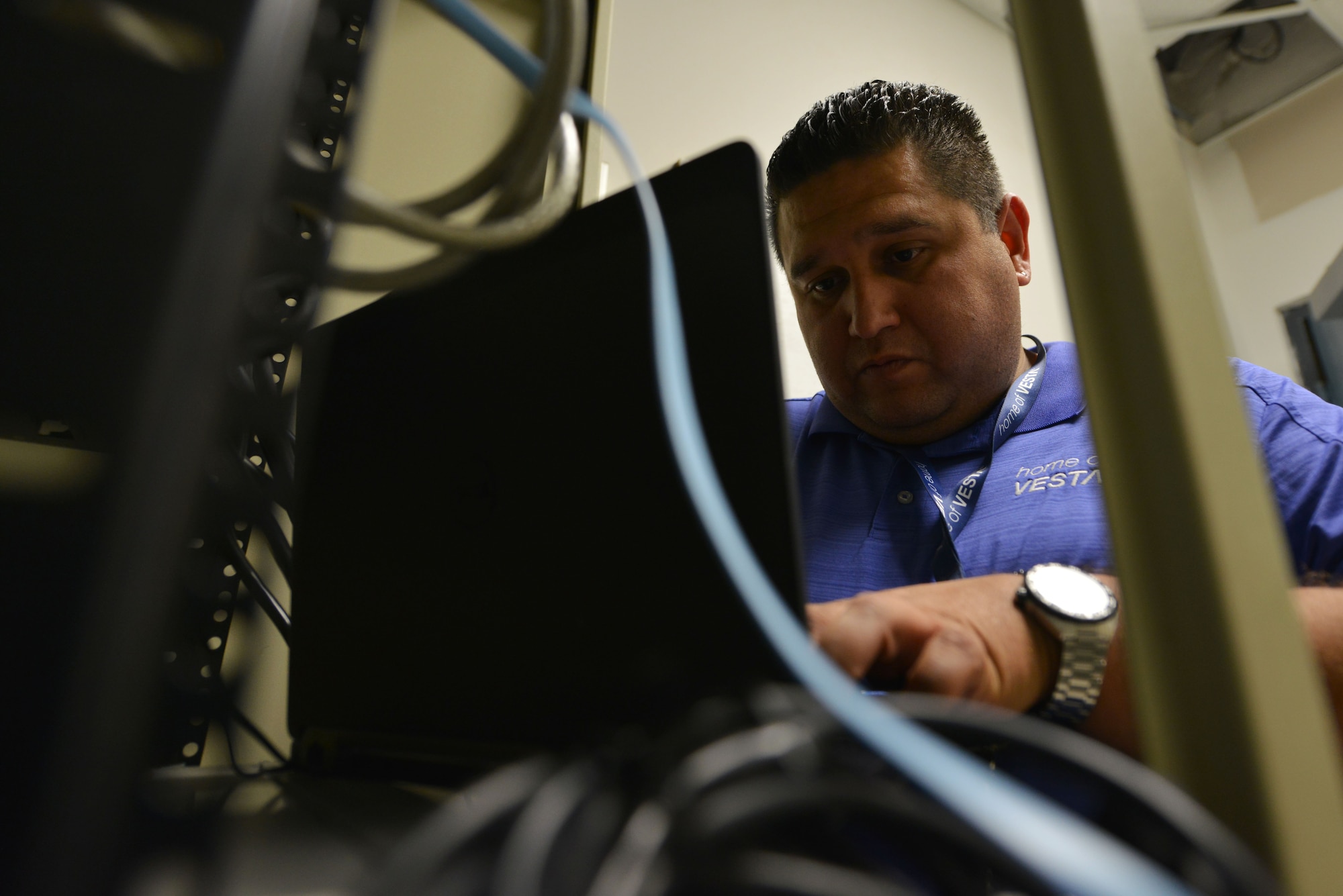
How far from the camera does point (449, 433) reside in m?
0.35

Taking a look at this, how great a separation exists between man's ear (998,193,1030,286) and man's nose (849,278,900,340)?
0.29m

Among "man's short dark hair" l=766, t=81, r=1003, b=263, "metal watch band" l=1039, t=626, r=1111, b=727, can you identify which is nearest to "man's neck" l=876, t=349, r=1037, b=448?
"man's short dark hair" l=766, t=81, r=1003, b=263

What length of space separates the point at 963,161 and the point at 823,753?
107cm

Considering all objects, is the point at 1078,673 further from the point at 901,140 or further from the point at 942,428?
the point at 901,140

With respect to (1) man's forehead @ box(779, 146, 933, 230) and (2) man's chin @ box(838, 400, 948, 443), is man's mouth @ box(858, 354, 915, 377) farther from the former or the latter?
(1) man's forehead @ box(779, 146, 933, 230)

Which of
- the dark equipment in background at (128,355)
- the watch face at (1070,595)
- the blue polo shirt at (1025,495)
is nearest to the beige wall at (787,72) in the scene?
the blue polo shirt at (1025,495)

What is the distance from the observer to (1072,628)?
0.38 meters

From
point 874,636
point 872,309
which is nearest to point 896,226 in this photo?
point 872,309

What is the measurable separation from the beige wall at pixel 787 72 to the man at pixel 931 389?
0.72 feet

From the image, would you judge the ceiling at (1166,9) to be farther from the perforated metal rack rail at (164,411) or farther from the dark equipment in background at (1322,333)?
the perforated metal rack rail at (164,411)

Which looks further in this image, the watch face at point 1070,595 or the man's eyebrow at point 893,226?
the man's eyebrow at point 893,226

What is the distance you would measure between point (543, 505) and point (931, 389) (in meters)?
0.79

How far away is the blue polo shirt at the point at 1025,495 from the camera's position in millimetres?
737

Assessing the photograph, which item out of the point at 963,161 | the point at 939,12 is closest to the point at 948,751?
the point at 963,161
